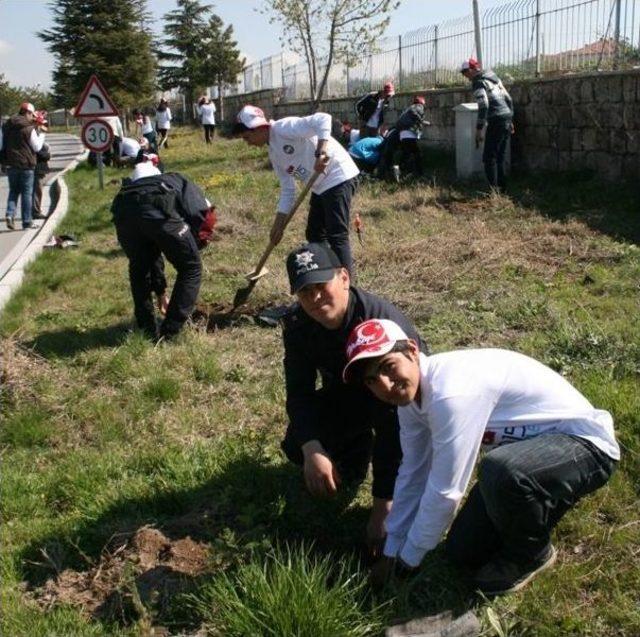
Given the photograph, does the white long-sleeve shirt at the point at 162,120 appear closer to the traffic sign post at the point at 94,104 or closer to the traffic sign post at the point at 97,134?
the traffic sign post at the point at 94,104

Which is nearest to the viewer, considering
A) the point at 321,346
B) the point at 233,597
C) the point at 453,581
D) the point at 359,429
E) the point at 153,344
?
the point at 233,597

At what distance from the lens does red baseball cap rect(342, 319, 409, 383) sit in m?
2.42

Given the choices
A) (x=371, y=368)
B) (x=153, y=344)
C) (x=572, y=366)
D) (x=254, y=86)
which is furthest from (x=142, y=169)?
(x=254, y=86)

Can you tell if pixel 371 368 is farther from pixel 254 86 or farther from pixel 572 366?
pixel 254 86

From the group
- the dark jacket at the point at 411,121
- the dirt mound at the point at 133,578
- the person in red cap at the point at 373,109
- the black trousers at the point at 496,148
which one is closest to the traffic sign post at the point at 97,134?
the dark jacket at the point at 411,121

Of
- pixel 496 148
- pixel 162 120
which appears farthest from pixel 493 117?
pixel 162 120

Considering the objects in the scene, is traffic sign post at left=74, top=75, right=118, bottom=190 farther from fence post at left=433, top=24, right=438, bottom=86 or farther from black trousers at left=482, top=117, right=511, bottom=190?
fence post at left=433, top=24, right=438, bottom=86

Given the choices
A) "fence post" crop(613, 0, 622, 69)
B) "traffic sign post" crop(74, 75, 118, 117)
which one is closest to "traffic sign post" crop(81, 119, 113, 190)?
"traffic sign post" crop(74, 75, 118, 117)

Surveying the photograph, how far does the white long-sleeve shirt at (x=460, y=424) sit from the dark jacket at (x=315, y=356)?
42 cm

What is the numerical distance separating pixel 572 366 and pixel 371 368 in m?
2.45

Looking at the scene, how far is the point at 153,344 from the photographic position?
18.7ft

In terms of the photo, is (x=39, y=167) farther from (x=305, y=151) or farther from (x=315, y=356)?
(x=315, y=356)

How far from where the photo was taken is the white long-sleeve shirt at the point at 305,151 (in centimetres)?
590

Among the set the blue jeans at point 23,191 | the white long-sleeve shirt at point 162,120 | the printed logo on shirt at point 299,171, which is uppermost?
the white long-sleeve shirt at point 162,120
